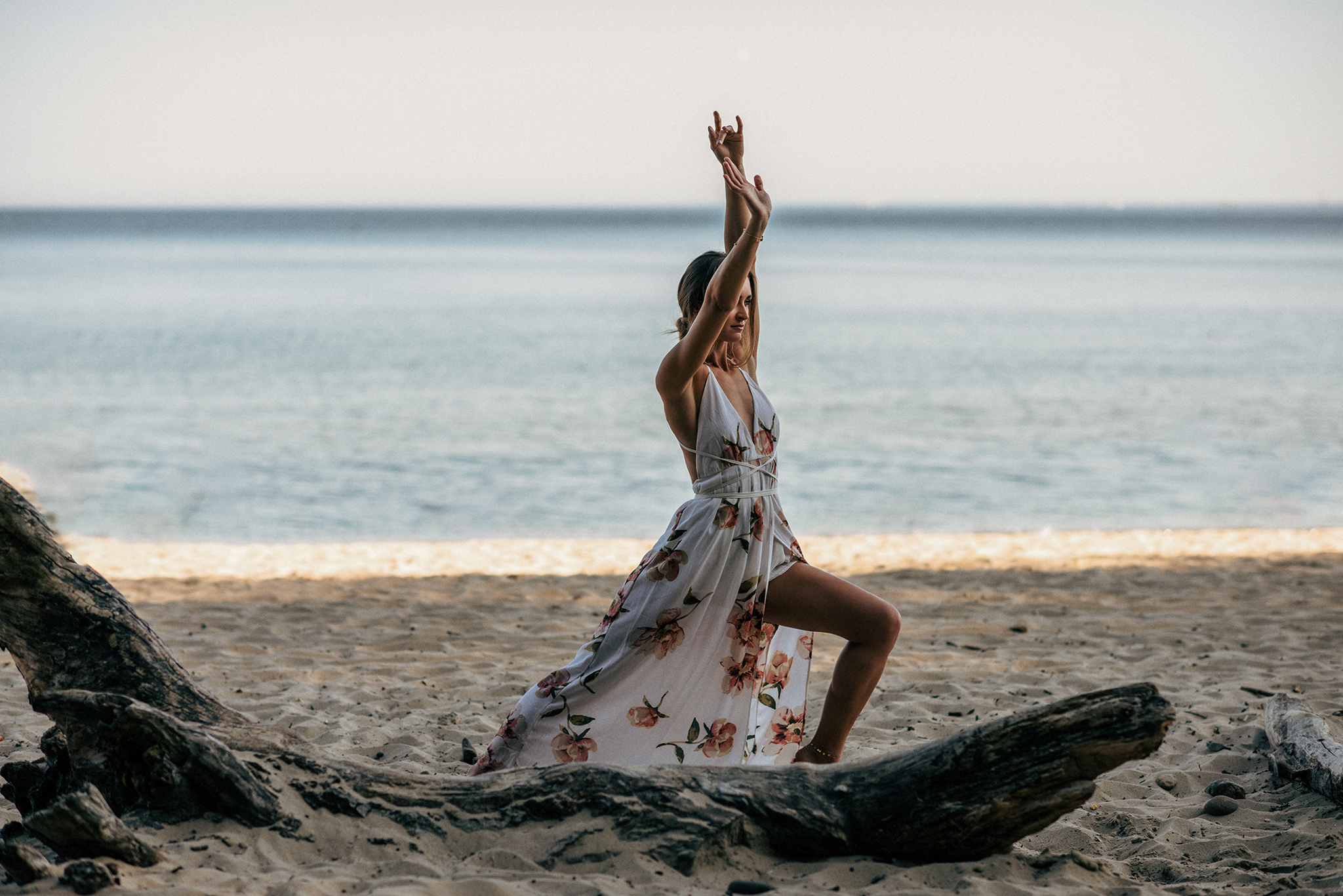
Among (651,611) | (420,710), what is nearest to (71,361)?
(420,710)

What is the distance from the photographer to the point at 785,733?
3.97m

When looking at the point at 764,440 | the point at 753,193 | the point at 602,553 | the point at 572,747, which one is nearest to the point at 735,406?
the point at 764,440

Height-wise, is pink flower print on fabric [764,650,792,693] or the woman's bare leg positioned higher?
the woman's bare leg

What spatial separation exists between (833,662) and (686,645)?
2.68 m

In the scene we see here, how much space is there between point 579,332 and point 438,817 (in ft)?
98.3

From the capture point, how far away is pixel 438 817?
9.48 feet

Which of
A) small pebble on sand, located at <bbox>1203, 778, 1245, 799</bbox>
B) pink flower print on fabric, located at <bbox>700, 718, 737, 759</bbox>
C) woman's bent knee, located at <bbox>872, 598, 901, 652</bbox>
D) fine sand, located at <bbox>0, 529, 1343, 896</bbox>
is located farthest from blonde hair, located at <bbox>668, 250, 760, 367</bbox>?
small pebble on sand, located at <bbox>1203, 778, 1245, 799</bbox>

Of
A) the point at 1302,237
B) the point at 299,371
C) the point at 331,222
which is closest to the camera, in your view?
the point at 299,371

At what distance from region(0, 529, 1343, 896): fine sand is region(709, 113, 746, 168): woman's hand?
8.04 ft

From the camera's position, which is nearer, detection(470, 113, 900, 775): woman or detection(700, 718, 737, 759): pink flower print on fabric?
detection(470, 113, 900, 775): woman

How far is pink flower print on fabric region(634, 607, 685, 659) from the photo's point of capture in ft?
11.7

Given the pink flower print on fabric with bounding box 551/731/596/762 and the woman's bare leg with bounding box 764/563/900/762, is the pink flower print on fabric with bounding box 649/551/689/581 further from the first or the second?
the pink flower print on fabric with bounding box 551/731/596/762

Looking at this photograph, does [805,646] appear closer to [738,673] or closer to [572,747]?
[738,673]

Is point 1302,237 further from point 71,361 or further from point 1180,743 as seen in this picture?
point 1180,743
